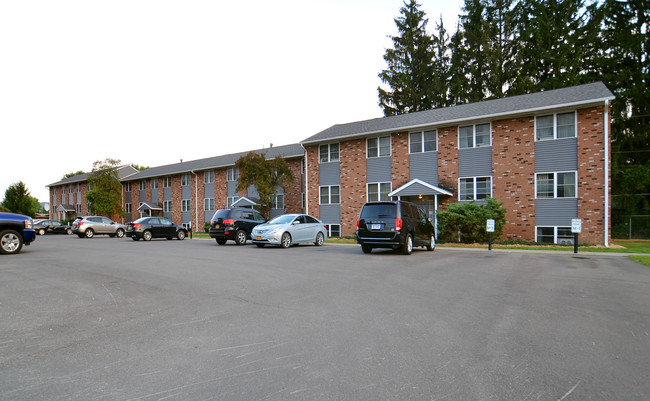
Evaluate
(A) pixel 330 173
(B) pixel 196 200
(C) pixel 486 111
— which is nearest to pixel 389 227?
(C) pixel 486 111

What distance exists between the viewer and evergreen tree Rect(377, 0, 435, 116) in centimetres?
4338

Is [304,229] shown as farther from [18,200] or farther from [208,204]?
[18,200]

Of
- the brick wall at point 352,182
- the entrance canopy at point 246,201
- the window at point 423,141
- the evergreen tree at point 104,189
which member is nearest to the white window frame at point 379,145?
the brick wall at point 352,182

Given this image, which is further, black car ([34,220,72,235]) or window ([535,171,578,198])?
black car ([34,220,72,235])

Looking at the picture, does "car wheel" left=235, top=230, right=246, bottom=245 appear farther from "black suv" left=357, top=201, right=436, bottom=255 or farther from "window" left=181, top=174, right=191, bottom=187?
"window" left=181, top=174, right=191, bottom=187

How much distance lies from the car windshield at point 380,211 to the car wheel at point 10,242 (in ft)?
40.3

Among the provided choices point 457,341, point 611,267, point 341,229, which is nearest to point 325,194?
point 341,229

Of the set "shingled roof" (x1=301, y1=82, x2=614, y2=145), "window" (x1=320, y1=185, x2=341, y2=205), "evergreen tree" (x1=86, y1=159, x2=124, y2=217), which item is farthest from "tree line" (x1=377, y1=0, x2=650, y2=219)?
"evergreen tree" (x1=86, y1=159, x2=124, y2=217)

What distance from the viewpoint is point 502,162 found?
847 inches

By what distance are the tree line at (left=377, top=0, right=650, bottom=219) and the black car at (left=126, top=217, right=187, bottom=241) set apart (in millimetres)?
26912

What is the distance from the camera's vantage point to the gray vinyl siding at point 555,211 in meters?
19.5

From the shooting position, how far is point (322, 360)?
3.82 metres

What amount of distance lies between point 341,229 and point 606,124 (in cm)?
1604

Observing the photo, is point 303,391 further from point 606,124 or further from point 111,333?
point 606,124
